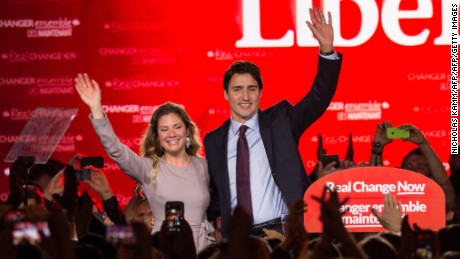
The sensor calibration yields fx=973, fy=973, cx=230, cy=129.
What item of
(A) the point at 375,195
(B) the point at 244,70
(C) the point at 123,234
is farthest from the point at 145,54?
(C) the point at 123,234

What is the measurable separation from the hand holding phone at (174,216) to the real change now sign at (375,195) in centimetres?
70

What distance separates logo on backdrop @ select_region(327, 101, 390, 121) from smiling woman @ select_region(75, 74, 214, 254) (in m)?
3.26

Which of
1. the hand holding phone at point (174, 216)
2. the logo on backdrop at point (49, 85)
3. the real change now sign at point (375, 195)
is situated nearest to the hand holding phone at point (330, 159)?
the real change now sign at point (375, 195)

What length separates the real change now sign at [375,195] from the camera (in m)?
3.59

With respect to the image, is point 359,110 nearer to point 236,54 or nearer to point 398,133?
point 236,54

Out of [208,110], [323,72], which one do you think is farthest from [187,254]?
[208,110]

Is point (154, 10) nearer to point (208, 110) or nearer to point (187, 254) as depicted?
point (208, 110)

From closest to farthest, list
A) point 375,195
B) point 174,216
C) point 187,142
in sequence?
point 174,216, point 375,195, point 187,142

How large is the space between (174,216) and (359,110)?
194 inches

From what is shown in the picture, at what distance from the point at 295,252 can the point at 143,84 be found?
16.7ft

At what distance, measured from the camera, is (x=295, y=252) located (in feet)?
9.21

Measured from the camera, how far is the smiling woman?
4.22 meters

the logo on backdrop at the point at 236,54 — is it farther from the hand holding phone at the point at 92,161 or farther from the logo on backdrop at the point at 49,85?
the hand holding phone at the point at 92,161

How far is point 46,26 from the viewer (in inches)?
307
